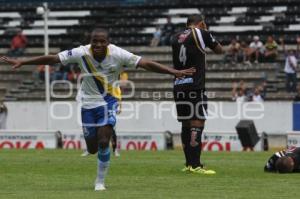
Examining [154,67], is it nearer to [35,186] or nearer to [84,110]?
[84,110]

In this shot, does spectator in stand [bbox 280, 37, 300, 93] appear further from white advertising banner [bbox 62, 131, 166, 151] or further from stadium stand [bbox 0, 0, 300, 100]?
white advertising banner [bbox 62, 131, 166, 151]

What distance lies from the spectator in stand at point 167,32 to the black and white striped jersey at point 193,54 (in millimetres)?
22988

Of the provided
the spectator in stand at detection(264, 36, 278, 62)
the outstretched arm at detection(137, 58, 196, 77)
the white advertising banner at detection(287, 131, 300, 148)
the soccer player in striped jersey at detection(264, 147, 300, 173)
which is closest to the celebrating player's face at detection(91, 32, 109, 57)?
the outstretched arm at detection(137, 58, 196, 77)

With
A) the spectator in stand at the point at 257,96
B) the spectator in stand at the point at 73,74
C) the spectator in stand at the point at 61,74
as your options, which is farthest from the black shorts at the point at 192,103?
the spectator in stand at the point at 61,74

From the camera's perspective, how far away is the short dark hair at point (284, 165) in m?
14.7

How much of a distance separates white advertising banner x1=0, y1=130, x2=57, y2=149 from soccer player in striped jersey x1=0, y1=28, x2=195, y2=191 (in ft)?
48.7

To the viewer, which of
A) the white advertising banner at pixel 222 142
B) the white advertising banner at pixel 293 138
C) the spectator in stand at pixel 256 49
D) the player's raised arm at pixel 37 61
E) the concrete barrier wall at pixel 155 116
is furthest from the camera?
the spectator in stand at pixel 256 49

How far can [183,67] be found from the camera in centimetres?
1495

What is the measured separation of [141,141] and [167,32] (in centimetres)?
1196

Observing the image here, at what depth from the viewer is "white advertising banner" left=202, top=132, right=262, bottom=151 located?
2628cm

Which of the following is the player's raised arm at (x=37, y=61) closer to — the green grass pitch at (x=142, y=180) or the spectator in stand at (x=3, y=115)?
the green grass pitch at (x=142, y=180)

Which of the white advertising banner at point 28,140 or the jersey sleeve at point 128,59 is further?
the white advertising banner at point 28,140

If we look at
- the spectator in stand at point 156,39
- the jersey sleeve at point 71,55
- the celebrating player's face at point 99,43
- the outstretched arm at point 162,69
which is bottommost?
the outstretched arm at point 162,69

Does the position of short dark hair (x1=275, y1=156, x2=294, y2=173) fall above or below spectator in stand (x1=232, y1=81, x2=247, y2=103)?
below
